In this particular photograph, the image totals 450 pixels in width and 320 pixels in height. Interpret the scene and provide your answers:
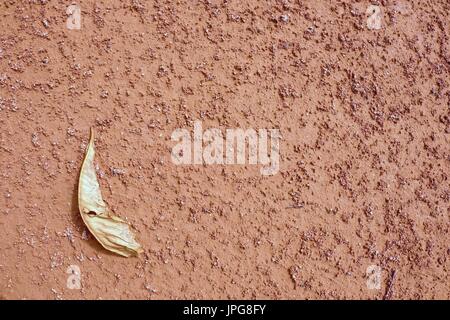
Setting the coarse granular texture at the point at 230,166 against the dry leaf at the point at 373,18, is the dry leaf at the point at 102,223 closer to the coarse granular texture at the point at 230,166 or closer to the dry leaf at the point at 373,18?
the coarse granular texture at the point at 230,166

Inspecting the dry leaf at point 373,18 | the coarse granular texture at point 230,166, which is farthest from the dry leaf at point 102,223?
the dry leaf at point 373,18

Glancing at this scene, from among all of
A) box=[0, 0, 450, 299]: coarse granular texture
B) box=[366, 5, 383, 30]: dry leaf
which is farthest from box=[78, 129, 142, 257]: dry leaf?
box=[366, 5, 383, 30]: dry leaf

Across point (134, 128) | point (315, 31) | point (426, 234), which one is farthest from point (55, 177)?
point (426, 234)

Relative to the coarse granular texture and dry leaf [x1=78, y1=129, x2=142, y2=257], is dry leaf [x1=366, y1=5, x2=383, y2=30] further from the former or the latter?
dry leaf [x1=78, y1=129, x2=142, y2=257]

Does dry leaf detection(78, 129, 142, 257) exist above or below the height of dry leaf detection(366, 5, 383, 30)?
below

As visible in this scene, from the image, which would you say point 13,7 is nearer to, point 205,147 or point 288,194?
point 205,147
